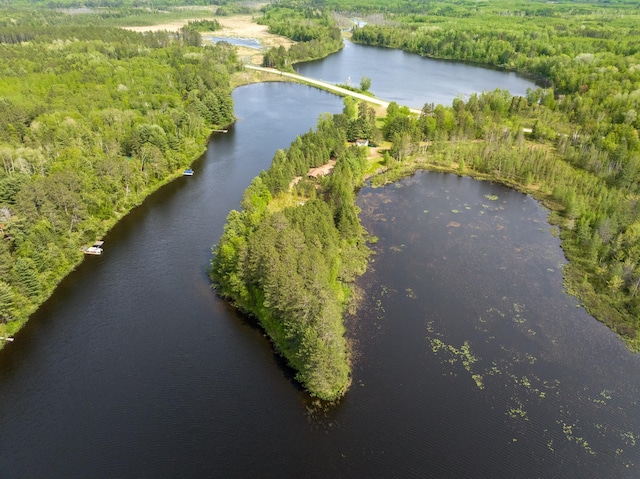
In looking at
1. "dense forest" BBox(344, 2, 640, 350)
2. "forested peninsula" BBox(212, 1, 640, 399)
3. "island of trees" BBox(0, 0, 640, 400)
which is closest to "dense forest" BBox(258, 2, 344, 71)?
"forested peninsula" BBox(212, 1, 640, 399)

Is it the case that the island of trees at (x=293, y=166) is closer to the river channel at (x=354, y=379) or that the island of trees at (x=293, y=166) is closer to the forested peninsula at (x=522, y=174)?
the forested peninsula at (x=522, y=174)

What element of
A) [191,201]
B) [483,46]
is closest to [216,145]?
[191,201]

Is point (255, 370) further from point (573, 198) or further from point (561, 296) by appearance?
point (573, 198)

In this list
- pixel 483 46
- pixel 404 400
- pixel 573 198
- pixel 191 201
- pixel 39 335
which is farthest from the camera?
pixel 483 46

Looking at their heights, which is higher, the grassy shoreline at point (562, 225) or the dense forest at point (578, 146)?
the dense forest at point (578, 146)

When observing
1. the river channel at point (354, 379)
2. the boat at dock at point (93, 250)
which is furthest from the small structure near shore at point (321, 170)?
the boat at dock at point (93, 250)
